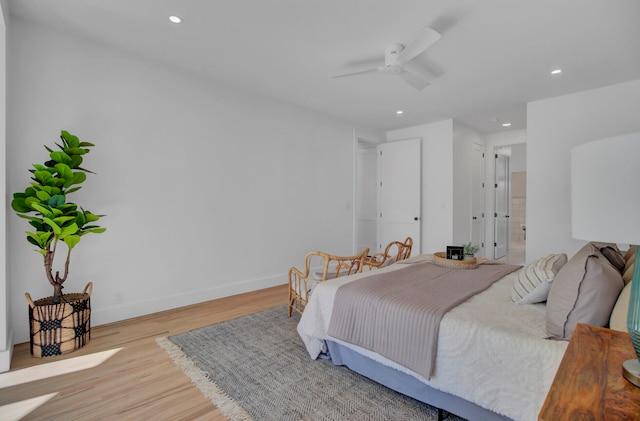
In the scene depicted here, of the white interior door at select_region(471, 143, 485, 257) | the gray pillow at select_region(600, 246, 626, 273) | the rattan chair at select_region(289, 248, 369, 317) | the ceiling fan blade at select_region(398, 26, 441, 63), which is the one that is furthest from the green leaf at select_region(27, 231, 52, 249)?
the white interior door at select_region(471, 143, 485, 257)

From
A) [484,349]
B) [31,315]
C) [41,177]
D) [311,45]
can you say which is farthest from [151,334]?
[311,45]

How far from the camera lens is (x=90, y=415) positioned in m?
1.69

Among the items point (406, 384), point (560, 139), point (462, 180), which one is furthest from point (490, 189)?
point (406, 384)

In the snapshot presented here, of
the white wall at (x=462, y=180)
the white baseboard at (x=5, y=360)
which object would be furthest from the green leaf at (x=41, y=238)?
the white wall at (x=462, y=180)

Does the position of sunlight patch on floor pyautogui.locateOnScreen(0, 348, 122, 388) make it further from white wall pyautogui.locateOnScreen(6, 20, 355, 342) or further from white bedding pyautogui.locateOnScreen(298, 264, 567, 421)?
white bedding pyautogui.locateOnScreen(298, 264, 567, 421)

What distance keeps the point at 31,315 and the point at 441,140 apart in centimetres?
537

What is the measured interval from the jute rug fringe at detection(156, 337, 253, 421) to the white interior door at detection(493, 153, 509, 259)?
598 centimetres

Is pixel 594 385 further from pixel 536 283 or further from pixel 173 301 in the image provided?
pixel 173 301

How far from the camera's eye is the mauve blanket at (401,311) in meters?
1.62

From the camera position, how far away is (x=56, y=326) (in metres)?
2.31

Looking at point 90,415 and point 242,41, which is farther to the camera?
point 242,41

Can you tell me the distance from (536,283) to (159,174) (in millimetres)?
3321

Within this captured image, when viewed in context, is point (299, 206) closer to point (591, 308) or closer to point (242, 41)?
point (242, 41)

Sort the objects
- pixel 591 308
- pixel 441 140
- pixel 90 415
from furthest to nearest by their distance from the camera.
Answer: pixel 441 140 < pixel 90 415 < pixel 591 308
